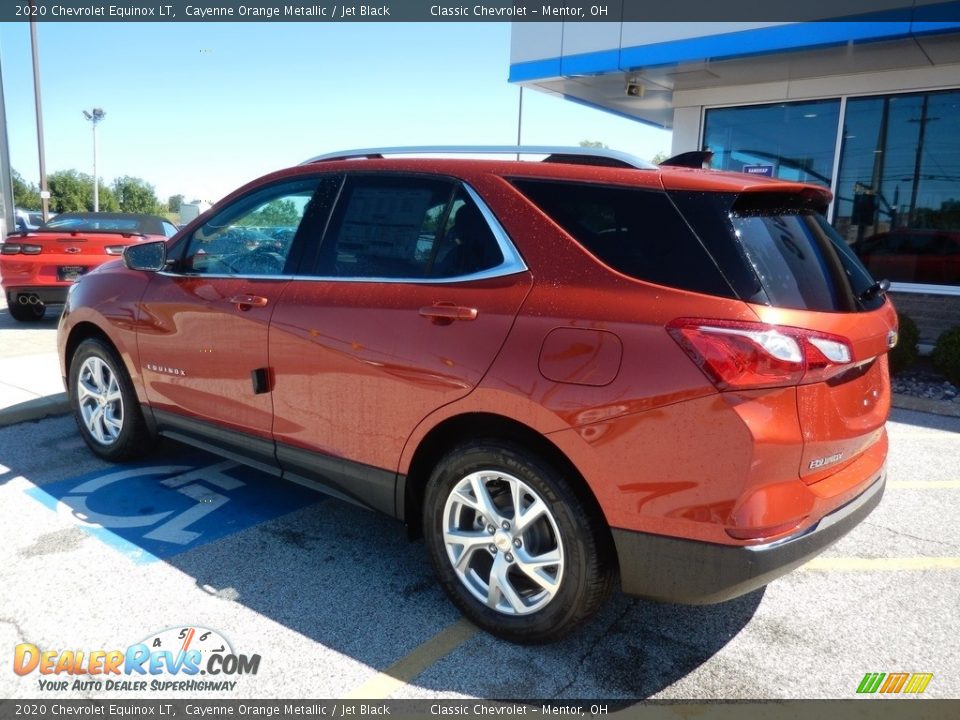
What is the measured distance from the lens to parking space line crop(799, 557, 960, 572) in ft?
11.3

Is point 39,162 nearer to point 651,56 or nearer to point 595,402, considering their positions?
point 651,56

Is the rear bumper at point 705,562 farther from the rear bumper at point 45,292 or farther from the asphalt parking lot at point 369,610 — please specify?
the rear bumper at point 45,292

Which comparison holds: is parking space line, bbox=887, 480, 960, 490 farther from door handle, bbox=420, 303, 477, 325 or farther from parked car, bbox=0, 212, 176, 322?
parked car, bbox=0, 212, 176, 322

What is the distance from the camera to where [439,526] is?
2850 millimetres

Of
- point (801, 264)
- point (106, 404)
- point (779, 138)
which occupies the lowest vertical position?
point (106, 404)

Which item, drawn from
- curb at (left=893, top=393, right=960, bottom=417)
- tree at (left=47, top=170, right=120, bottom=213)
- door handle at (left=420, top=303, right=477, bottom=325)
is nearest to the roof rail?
door handle at (left=420, top=303, right=477, bottom=325)

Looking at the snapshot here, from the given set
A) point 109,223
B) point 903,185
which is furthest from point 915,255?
point 109,223

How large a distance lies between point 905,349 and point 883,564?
4629mm

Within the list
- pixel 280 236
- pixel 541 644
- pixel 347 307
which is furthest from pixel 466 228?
pixel 541 644

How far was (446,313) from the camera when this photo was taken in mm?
2727

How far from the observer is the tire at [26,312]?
9.73 m

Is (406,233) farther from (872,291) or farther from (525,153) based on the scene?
(872,291)

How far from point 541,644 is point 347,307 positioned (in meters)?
1.56

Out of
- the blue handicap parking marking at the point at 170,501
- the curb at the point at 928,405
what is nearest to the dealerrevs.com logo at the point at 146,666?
the blue handicap parking marking at the point at 170,501
